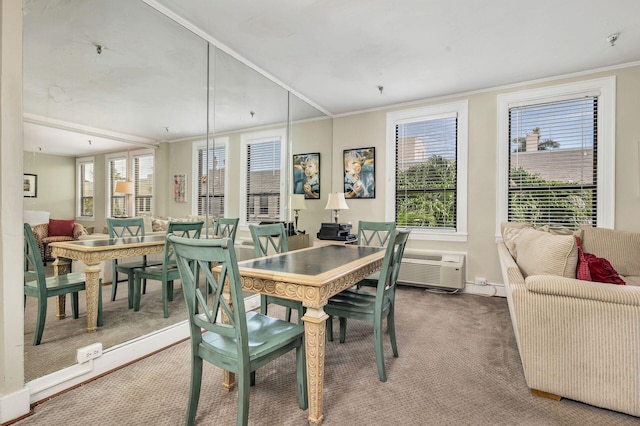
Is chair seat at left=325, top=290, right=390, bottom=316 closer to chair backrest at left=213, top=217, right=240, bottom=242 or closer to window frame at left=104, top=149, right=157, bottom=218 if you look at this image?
chair backrest at left=213, top=217, right=240, bottom=242

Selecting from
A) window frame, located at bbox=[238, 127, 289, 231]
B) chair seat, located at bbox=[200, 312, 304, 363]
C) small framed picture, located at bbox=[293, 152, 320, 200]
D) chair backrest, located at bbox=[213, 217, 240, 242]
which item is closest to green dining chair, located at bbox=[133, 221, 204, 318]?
chair backrest, located at bbox=[213, 217, 240, 242]

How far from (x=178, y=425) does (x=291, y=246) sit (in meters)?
2.79

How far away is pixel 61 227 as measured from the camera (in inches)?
83.7

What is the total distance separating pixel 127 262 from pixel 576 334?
132 inches

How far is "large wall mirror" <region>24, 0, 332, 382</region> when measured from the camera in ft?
6.11

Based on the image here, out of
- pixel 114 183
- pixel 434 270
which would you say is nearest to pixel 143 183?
pixel 114 183

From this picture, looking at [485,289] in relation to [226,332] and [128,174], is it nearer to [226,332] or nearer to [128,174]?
[226,332]

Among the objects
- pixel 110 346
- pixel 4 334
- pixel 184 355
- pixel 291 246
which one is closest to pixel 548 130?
pixel 291 246

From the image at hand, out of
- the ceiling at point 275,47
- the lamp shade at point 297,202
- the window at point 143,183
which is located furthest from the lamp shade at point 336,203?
the window at point 143,183

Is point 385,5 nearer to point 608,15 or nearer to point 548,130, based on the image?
point 608,15

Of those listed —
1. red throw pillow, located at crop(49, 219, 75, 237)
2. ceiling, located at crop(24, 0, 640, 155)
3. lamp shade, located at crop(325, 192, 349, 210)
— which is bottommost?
red throw pillow, located at crop(49, 219, 75, 237)

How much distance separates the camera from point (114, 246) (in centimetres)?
237

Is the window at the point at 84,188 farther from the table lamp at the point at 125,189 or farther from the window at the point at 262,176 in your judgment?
the window at the point at 262,176

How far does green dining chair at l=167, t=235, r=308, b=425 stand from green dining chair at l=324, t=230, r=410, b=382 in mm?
495
